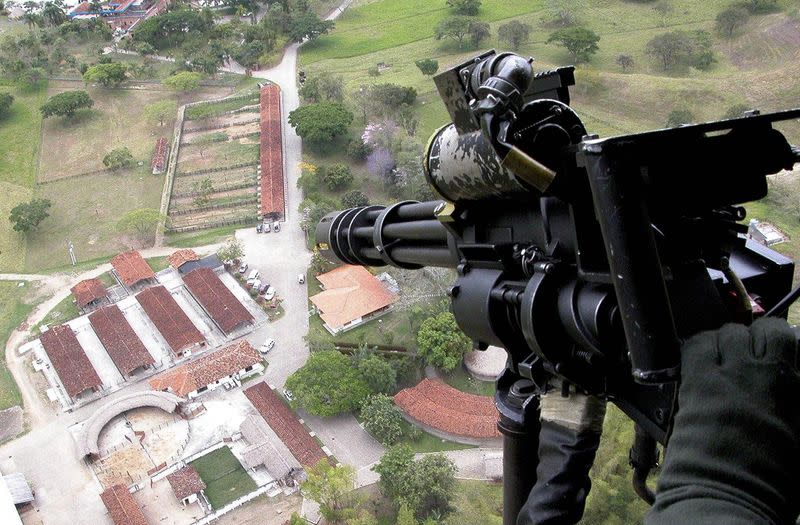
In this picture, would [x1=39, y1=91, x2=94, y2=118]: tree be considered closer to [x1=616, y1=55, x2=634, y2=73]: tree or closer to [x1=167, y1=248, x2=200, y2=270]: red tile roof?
[x1=167, y1=248, x2=200, y2=270]: red tile roof

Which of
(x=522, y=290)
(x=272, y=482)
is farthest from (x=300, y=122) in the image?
(x=522, y=290)

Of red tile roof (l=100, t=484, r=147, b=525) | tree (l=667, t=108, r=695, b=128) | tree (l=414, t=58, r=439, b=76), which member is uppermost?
tree (l=414, t=58, r=439, b=76)

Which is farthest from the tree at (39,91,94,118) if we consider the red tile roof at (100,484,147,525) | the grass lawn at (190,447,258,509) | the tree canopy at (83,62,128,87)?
the red tile roof at (100,484,147,525)

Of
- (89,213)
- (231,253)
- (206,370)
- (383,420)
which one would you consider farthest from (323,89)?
(383,420)

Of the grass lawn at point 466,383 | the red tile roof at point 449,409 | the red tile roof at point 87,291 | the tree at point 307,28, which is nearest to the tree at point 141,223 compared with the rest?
the red tile roof at point 87,291

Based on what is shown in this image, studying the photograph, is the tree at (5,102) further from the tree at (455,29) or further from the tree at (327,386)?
the tree at (327,386)

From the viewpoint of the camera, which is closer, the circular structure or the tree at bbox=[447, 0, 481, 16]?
the circular structure

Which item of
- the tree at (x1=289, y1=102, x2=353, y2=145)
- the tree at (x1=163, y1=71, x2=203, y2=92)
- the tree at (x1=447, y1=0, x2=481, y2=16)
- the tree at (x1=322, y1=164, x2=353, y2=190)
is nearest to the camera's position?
the tree at (x1=322, y1=164, x2=353, y2=190)
